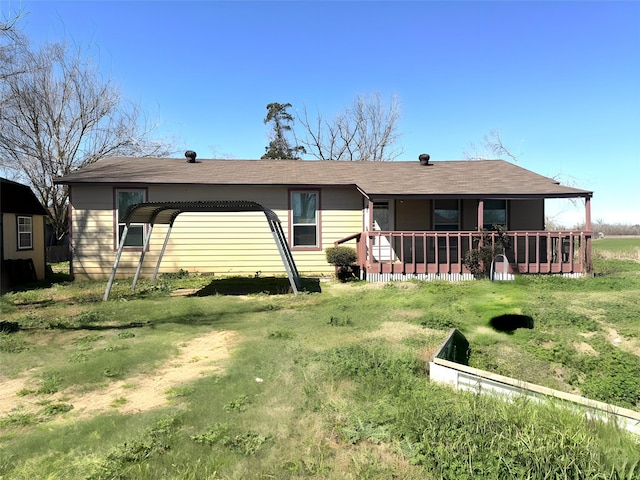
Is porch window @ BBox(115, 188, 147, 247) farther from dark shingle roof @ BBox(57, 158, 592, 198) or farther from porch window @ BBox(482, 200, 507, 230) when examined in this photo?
porch window @ BBox(482, 200, 507, 230)

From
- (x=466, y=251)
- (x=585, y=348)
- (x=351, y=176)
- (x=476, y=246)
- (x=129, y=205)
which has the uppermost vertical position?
(x=351, y=176)

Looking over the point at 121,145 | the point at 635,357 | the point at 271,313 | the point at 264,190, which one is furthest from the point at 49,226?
the point at 635,357

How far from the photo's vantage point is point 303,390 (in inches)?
144

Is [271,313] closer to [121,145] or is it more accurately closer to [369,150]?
[121,145]

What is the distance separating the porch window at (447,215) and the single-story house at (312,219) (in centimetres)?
3

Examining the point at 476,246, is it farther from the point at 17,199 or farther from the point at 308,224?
the point at 17,199

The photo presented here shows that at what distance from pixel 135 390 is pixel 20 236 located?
10.8 meters

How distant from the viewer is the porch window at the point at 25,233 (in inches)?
457

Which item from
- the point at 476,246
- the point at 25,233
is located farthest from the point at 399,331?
the point at 25,233

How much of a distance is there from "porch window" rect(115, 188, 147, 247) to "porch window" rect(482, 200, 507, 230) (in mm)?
10694

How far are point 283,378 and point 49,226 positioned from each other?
2139cm

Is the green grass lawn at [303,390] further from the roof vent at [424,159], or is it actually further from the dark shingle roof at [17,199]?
the roof vent at [424,159]

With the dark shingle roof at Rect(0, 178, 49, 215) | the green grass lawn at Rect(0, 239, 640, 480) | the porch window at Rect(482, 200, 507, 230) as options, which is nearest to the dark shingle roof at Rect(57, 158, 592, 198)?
the porch window at Rect(482, 200, 507, 230)

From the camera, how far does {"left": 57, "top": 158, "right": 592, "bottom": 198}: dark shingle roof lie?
10805 mm
